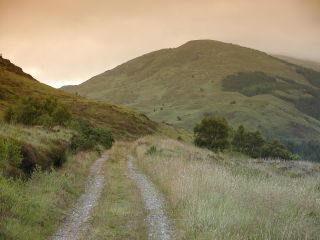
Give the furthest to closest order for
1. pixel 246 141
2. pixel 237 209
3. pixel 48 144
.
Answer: pixel 246 141 < pixel 48 144 < pixel 237 209

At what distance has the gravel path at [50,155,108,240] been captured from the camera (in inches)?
608

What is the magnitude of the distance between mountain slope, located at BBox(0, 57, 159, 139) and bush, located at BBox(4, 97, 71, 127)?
31607mm

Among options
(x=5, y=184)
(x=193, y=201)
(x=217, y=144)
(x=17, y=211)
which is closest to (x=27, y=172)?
(x=5, y=184)

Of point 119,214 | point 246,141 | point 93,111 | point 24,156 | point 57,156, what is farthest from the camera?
point 246,141

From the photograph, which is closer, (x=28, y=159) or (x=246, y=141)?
(x=28, y=159)

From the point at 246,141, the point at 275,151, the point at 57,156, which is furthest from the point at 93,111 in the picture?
the point at 57,156

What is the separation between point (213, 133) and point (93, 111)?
33192 mm

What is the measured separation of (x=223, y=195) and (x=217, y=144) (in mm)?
83750

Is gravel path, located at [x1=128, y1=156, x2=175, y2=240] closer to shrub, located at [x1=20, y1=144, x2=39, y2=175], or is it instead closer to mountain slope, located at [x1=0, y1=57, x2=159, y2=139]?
shrub, located at [x1=20, y1=144, x2=39, y2=175]

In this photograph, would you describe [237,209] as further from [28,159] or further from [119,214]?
[28,159]

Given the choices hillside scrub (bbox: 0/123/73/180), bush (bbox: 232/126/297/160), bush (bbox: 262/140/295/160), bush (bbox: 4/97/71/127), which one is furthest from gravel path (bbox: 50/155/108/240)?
bush (bbox: 232/126/297/160)

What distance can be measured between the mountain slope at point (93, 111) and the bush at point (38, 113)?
104 ft

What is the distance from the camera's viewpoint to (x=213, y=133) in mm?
104375

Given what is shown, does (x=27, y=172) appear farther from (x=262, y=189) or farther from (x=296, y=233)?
(x=296, y=233)
